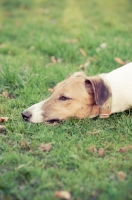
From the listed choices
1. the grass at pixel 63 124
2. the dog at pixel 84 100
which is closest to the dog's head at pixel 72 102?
the dog at pixel 84 100

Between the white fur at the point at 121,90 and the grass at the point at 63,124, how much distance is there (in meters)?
0.17

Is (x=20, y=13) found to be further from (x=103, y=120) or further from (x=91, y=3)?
(x=103, y=120)

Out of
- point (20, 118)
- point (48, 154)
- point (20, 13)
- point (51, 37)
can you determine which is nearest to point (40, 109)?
point (20, 118)

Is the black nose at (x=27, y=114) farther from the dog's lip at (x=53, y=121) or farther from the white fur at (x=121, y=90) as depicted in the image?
the white fur at (x=121, y=90)

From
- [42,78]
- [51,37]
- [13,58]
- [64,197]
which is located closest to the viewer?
[64,197]

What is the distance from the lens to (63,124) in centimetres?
482

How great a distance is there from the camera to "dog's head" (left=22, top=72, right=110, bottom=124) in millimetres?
4762

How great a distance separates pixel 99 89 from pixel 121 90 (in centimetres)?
37

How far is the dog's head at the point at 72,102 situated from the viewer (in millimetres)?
4762

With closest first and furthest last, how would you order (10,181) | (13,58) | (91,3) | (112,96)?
(10,181) < (112,96) < (13,58) < (91,3)

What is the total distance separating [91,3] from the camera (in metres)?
11.9

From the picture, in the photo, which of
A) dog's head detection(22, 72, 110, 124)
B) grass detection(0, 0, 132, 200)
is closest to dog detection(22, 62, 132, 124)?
dog's head detection(22, 72, 110, 124)

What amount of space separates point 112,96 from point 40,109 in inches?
37.9

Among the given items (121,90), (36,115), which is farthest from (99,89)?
(36,115)
